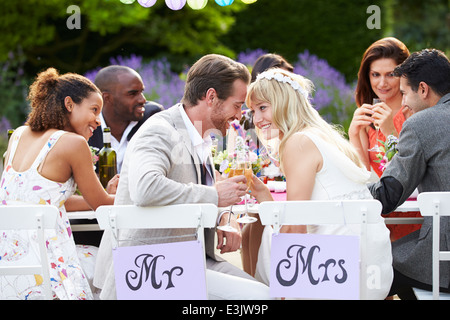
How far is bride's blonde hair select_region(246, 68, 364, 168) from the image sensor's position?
9.43ft

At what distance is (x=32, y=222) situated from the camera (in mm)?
2482

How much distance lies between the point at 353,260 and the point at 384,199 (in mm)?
641

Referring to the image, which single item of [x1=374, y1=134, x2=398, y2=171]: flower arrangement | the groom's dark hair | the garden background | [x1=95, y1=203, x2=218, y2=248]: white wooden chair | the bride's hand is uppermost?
the garden background

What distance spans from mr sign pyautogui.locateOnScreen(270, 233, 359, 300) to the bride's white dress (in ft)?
0.82

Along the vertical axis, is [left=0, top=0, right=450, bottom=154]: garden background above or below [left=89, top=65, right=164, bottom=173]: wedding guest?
above

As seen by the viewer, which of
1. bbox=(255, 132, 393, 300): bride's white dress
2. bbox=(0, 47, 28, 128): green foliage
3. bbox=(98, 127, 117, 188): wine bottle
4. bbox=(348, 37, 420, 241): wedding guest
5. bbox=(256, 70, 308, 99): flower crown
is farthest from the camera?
bbox=(0, 47, 28, 128): green foliage

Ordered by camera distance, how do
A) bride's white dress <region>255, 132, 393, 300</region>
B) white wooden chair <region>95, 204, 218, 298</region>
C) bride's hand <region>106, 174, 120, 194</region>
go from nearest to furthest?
white wooden chair <region>95, 204, 218, 298</region> < bride's white dress <region>255, 132, 393, 300</region> < bride's hand <region>106, 174, 120, 194</region>

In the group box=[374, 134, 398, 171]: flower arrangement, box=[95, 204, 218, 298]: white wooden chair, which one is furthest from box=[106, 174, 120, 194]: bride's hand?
box=[374, 134, 398, 171]: flower arrangement

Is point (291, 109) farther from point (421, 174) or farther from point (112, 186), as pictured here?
point (112, 186)

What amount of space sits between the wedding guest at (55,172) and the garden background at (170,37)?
4832 mm

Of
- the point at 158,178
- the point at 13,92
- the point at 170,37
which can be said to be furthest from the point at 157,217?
the point at 13,92

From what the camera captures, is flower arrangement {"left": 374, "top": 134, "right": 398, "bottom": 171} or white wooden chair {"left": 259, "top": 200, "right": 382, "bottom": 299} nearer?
white wooden chair {"left": 259, "top": 200, "right": 382, "bottom": 299}

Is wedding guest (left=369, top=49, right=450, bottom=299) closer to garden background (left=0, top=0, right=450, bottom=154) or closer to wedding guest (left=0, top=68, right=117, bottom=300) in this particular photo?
wedding guest (left=0, top=68, right=117, bottom=300)

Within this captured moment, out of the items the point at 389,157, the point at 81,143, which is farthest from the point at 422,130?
the point at 81,143
